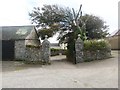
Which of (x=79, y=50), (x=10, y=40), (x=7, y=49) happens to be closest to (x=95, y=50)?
(x=79, y=50)

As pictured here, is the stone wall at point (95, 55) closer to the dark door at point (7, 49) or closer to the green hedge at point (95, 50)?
the green hedge at point (95, 50)

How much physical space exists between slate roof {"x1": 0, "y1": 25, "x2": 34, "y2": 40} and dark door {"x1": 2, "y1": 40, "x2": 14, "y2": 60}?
506mm

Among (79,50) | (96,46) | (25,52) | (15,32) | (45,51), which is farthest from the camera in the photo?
(15,32)

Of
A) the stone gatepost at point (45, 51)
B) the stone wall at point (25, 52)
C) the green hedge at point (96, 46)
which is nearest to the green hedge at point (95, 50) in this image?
the green hedge at point (96, 46)

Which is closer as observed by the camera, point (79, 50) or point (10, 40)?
point (79, 50)

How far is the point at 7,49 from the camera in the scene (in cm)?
2920

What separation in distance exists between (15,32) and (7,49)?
2726mm

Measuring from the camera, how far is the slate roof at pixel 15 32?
95.7ft

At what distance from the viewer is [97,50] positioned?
80.5ft

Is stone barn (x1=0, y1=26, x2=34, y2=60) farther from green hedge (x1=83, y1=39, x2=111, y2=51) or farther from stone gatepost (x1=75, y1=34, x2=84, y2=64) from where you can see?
green hedge (x1=83, y1=39, x2=111, y2=51)

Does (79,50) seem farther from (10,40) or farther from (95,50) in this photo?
(10,40)

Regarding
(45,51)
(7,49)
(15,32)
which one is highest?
(15,32)

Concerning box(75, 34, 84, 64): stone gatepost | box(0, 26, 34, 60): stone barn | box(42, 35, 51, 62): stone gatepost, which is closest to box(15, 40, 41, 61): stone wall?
box(0, 26, 34, 60): stone barn

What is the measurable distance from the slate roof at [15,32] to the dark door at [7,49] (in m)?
0.51
